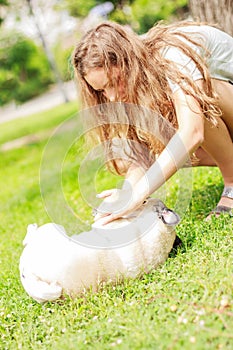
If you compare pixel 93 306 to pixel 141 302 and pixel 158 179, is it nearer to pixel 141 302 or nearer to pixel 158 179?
pixel 141 302

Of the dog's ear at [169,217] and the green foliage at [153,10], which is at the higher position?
the dog's ear at [169,217]

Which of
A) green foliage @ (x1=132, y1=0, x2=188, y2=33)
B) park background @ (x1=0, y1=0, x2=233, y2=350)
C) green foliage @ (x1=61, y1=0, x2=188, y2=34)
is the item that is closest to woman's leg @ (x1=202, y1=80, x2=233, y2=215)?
park background @ (x1=0, y1=0, x2=233, y2=350)

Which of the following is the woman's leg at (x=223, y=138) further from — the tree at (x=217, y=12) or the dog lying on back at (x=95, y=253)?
the tree at (x=217, y=12)

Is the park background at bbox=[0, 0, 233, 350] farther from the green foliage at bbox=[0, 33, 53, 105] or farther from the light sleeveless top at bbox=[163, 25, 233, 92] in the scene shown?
the green foliage at bbox=[0, 33, 53, 105]

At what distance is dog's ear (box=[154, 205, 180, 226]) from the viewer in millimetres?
2627

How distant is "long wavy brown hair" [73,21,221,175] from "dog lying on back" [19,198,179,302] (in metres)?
0.46

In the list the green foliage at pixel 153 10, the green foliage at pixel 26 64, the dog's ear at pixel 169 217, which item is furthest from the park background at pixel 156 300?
the green foliage at pixel 26 64

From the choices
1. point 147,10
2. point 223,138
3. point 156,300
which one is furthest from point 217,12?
point 147,10

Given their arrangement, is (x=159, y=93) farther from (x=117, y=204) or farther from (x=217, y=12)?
(x=217, y=12)

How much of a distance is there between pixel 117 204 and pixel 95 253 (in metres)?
0.29

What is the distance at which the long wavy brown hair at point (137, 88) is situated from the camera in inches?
105

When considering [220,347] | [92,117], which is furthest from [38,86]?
[220,347]

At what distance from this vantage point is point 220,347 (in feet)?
5.98

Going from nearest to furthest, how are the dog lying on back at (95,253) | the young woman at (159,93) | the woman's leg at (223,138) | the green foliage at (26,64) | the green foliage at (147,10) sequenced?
1. the dog lying on back at (95,253)
2. the young woman at (159,93)
3. the woman's leg at (223,138)
4. the green foliage at (147,10)
5. the green foliage at (26,64)
